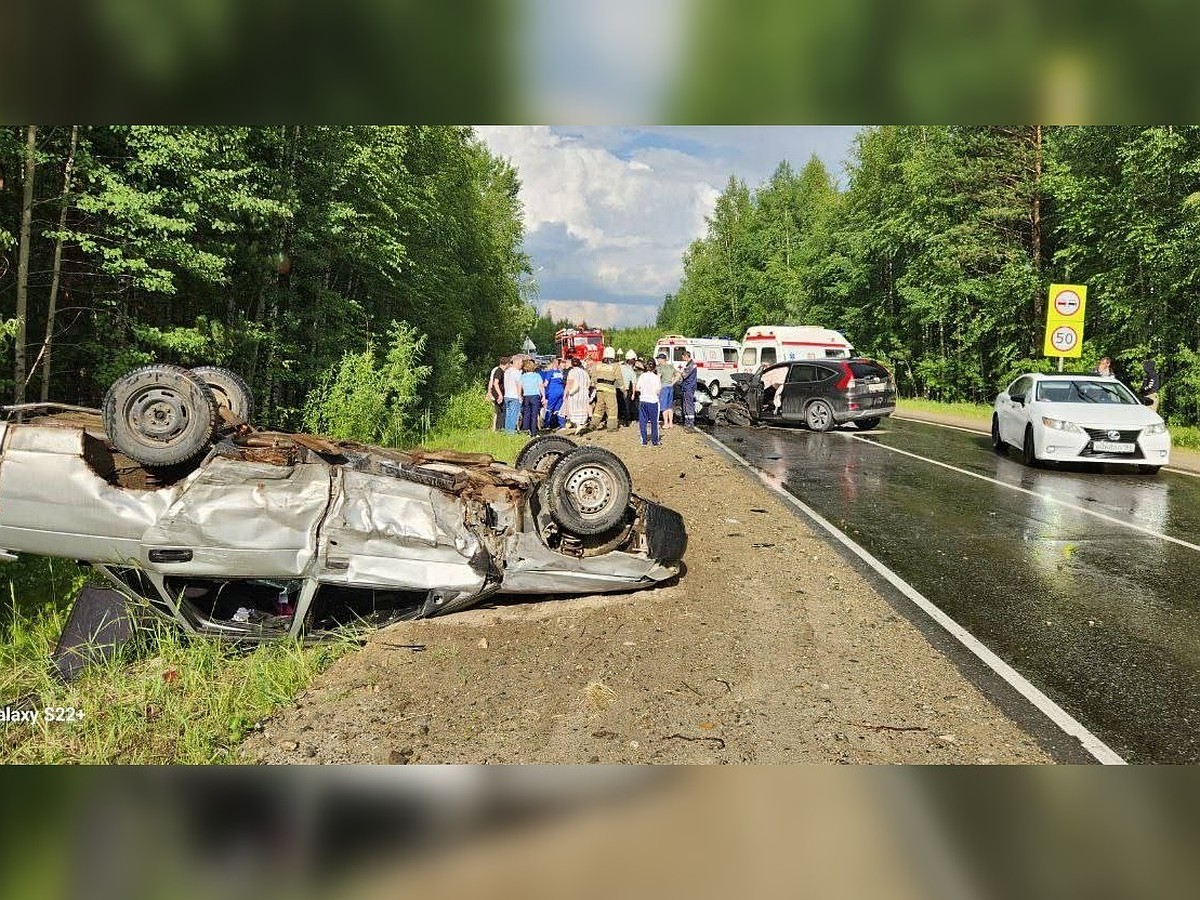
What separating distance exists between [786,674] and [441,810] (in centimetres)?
276

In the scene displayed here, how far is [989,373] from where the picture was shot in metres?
33.1

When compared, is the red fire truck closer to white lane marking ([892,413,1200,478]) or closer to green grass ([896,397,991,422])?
green grass ([896,397,991,422])

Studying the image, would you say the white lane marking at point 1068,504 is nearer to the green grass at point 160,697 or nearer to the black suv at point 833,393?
the black suv at point 833,393

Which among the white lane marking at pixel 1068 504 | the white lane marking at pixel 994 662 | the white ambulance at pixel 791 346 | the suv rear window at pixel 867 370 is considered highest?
the white ambulance at pixel 791 346

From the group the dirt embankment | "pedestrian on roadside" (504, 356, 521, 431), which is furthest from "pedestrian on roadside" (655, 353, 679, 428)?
the dirt embankment

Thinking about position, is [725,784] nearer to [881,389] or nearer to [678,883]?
[678,883]

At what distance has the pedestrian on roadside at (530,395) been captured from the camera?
52.3ft

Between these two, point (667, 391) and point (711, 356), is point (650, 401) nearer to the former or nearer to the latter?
point (667, 391)

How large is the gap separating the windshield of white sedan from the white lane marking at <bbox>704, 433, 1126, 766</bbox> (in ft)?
22.2

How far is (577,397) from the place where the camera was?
16.8 meters

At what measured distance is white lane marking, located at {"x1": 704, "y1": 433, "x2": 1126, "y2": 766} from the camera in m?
3.46

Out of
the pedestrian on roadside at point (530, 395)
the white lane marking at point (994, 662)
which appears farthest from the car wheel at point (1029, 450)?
the pedestrian on roadside at point (530, 395)

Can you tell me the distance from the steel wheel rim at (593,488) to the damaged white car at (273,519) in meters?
0.01

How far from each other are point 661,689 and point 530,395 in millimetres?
12312
